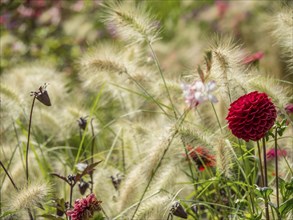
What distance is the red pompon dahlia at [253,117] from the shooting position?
2.15 m

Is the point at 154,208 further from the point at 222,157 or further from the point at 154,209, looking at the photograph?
the point at 222,157

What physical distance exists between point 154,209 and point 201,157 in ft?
1.89

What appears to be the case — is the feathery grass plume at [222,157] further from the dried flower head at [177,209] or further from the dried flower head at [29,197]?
the dried flower head at [29,197]

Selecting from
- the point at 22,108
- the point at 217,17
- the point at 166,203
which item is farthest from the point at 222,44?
the point at 217,17

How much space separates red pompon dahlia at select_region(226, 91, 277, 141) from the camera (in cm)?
215

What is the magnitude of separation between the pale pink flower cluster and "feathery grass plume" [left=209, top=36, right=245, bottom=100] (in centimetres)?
14

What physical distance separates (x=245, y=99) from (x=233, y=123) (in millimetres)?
78

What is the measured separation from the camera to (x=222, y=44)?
2.56 meters

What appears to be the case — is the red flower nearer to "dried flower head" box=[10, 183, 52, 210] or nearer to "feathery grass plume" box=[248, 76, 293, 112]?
"feathery grass plume" box=[248, 76, 293, 112]

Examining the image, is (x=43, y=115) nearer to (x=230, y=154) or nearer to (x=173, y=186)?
(x=173, y=186)

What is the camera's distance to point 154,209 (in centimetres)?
236

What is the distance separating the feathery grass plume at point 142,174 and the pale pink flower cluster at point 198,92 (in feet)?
1.02

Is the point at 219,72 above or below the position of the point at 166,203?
above

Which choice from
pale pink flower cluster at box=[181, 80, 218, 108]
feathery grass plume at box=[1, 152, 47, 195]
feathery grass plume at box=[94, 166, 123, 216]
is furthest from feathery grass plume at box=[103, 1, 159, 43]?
feathery grass plume at box=[1, 152, 47, 195]
